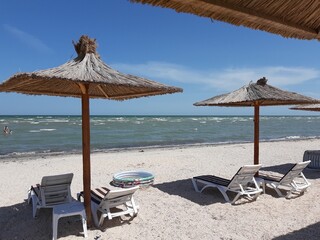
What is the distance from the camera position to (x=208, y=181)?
633 cm

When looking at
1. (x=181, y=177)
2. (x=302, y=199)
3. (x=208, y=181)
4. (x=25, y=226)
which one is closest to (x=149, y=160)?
(x=181, y=177)

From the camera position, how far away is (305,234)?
14.1 feet

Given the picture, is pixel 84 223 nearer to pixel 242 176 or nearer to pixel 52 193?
pixel 52 193

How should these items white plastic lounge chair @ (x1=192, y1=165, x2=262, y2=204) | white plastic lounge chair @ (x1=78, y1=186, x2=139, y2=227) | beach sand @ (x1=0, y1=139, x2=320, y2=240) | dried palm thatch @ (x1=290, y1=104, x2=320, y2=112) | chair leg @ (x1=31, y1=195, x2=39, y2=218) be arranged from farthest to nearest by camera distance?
dried palm thatch @ (x1=290, y1=104, x2=320, y2=112)
white plastic lounge chair @ (x1=192, y1=165, x2=262, y2=204)
chair leg @ (x1=31, y1=195, x2=39, y2=218)
white plastic lounge chair @ (x1=78, y1=186, x2=139, y2=227)
beach sand @ (x1=0, y1=139, x2=320, y2=240)

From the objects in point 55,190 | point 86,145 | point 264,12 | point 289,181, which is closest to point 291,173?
point 289,181

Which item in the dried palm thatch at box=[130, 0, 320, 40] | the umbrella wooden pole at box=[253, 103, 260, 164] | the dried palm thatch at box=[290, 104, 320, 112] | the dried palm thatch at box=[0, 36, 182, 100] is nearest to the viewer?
the dried palm thatch at box=[130, 0, 320, 40]

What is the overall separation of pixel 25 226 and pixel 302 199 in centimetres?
509

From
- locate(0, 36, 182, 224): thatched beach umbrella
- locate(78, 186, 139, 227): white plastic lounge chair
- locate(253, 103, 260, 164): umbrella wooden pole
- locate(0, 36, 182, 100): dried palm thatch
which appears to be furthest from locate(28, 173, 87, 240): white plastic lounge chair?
locate(253, 103, 260, 164): umbrella wooden pole

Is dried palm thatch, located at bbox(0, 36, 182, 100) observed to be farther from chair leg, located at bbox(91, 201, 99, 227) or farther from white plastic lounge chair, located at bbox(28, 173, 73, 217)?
chair leg, located at bbox(91, 201, 99, 227)

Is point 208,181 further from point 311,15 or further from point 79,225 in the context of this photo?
point 311,15

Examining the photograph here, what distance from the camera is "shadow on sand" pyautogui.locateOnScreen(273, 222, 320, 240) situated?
4172mm

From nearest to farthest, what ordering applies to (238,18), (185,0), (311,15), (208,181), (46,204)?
(185,0) → (238,18) → (311,15) → (46,204) → (208,181)

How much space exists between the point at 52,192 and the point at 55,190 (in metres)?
0.06

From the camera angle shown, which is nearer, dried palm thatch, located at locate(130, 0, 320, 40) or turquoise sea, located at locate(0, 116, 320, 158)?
dried palm thatch, located at locate(130, 0, 320, 40)
